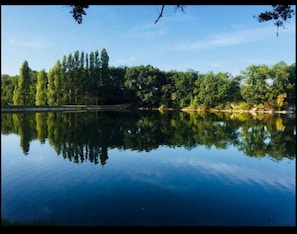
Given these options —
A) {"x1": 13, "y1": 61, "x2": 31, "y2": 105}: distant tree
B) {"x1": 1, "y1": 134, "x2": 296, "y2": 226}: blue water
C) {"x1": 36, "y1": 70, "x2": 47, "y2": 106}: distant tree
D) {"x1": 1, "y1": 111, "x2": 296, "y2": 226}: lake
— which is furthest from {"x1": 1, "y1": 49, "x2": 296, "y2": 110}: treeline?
{"x1": 1, "y1": 134, "x2": 296, "y2": 226}: blue water

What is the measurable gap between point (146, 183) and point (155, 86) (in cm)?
5132

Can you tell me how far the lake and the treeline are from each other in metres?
25.7

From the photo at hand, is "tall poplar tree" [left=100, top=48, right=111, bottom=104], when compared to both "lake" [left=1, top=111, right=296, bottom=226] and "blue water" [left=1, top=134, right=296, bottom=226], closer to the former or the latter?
"lake" [left=1, top=111, right=296, bottom=226]

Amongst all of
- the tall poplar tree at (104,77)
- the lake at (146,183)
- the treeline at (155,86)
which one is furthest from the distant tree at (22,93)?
the tall poplar tree at (104,77)

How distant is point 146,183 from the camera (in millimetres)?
8367

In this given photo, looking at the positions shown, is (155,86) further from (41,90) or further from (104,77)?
(41,90)

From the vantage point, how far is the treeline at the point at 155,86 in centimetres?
4272

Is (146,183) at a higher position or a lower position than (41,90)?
lower

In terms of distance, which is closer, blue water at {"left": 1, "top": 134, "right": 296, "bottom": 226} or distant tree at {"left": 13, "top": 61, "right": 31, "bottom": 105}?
blue water at {"left": 1, "top": 134, "right": 296, "bottom": 226}

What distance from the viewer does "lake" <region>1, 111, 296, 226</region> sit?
19.7 ft

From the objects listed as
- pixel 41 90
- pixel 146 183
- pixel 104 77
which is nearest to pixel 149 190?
pixel 146 183

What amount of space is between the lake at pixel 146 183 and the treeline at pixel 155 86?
25679 mm

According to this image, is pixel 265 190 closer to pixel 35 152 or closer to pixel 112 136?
pixel 35 152
